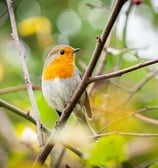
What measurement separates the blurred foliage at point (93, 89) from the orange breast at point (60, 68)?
0.34ft

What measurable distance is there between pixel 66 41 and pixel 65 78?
1.78 metres

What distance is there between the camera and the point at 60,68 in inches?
130

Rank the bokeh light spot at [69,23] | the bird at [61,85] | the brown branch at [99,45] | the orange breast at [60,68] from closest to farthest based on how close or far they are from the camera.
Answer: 1. the brown branch at [99,45]
2. the bird at [61,85]
3. the orange breast at [60,68]
4. the bokeh light spot at [69,23]

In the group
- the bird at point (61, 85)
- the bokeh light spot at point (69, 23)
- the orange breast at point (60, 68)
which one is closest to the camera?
the bird at point (61, 85)

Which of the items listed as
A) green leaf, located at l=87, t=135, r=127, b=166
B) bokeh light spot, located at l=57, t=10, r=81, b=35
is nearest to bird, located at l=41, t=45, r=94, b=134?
green leaf, located at l=87, t=135, r=127, b=166

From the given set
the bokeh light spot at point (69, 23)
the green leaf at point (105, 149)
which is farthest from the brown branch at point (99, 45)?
the bokeh light spot at point (69, 23)

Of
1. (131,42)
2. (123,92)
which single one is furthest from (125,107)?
(131,42)

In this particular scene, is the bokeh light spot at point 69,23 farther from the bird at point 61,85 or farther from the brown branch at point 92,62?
the brown branch at point 92,62

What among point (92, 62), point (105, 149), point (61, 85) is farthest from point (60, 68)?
point (105, 149)

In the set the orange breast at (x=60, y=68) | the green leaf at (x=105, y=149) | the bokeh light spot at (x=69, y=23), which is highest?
the bokeh light spot at (x=69, y=23)

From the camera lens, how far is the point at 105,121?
8.29 feet

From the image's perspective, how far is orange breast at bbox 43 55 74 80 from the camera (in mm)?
Answer: 3268

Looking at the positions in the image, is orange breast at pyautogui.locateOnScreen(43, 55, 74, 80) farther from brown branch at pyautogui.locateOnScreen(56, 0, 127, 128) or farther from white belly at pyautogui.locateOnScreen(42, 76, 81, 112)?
brown branch at pyautogui.locateOnScreen(56, 0, 127, 128)

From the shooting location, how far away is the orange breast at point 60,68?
3.27 meters
